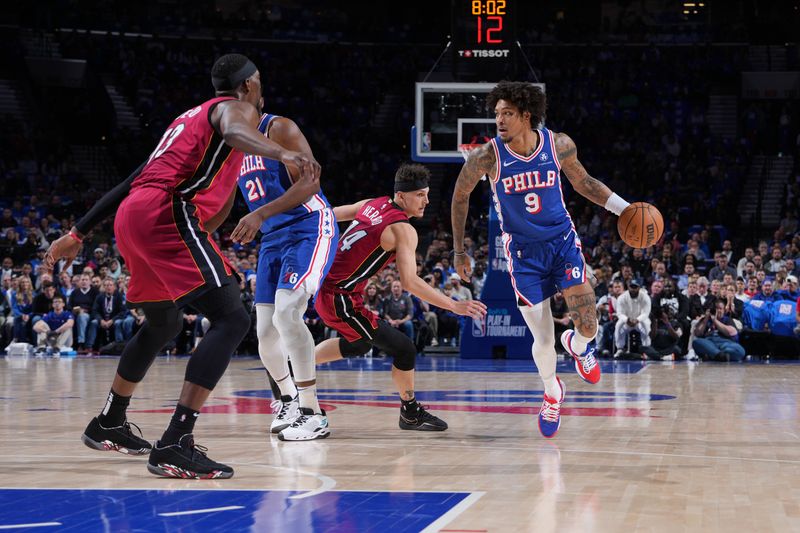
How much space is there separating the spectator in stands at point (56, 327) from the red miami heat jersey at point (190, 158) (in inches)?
486

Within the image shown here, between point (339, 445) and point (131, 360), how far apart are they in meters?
1.31

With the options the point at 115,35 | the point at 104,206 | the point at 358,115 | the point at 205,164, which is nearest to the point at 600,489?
the point at 205,164

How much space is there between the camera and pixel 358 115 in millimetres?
27906

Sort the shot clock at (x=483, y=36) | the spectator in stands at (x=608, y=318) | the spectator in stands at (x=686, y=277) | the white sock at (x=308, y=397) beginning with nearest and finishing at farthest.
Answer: the white sock at (x=308, y=397) → the shot clock at (x=483, y=36) → the spectator in stands at (x=608, y=318) → the spectator in stands at (x=686, y=277)

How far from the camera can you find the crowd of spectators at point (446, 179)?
16031mm

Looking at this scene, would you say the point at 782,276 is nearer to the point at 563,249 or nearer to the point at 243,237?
the point at 563,249

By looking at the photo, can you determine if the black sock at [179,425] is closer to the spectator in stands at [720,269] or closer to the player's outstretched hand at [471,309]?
the player's outstretched hand at [471,309]

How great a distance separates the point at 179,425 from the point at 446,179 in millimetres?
20694

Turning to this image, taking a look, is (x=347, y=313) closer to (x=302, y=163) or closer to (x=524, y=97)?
(x=524, y=97)

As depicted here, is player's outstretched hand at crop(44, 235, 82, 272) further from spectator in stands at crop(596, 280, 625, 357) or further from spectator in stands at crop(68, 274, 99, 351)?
spectator in stands at crop(68, 274, 99, 351)

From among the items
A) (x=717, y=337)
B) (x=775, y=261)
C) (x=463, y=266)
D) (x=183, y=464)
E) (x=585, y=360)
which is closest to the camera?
(x=183, y=464)

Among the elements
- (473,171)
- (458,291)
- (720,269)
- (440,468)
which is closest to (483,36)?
(458,291)

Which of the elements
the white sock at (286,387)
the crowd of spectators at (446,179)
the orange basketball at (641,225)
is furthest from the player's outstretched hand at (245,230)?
the crowd of spectators at (446,179)

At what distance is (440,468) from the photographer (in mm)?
4988
